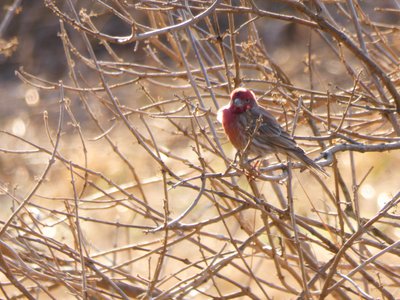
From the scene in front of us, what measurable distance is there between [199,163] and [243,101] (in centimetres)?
385

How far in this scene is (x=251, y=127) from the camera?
19.1ft

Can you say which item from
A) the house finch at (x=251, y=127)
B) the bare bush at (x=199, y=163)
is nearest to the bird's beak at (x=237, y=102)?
the house finch at (x=251, y=127)

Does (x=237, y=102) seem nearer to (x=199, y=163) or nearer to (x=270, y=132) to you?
(x=270, y=132)

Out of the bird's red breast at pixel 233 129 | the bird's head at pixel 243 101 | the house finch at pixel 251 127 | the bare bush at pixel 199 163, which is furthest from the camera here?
the bird's red breast at pixel 233 129

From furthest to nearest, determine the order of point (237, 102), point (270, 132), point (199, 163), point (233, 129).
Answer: point (199, 163), point (270, 132), point (233, 129), point (237, 102)

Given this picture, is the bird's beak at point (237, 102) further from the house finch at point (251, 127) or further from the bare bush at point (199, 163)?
the bare bush at point (199, 163)

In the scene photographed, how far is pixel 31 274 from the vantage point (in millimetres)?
4465

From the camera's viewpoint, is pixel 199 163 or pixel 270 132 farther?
pixel 199 163

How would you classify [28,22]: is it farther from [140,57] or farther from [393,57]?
[393,57]

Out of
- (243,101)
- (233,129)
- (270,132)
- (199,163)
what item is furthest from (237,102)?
(199,163)

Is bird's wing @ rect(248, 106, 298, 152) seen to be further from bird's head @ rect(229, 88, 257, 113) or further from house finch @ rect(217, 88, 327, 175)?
bird's head @ rect(229, 88, 257, 113)

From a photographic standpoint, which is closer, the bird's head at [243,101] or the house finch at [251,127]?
the bird's head at [243,101]

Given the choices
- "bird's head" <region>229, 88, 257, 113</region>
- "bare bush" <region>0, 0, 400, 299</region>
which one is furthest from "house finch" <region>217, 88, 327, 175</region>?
"bare bush" <region>0, 0, 400, 299</region>

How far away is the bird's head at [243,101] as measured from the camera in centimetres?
542
